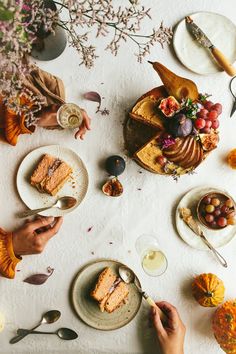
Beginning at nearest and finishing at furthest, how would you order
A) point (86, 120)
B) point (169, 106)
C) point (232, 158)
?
point (169, 106)
point (86, 120)
point (232, 158)

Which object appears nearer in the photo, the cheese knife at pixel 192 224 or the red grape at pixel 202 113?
the red grape at pixel 202 113

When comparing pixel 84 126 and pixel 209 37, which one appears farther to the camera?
pixel 209 37

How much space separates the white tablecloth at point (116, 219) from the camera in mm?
1843

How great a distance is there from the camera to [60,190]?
6.06ft

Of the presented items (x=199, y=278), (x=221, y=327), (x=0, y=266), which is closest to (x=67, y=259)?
(x=0, y=266)

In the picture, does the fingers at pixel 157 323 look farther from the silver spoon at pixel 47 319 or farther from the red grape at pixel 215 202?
the red grape at pixel 215 202

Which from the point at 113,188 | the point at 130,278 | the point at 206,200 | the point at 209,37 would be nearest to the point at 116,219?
the point at 113,188

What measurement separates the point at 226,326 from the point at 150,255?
393 millimetres

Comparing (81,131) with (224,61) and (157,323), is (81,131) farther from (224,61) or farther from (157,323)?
(157,323)

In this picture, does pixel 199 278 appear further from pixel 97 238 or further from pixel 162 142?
pixel 162 142

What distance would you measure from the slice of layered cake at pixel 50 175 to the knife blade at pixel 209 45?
2.44 ft

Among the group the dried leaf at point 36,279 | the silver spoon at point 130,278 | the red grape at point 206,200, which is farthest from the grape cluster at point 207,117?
the dried leaf at point 36,279

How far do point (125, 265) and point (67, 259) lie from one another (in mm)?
230

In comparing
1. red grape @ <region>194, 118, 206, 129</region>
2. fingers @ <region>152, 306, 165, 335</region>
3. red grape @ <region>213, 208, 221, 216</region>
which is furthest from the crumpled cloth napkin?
fingers @ <region>152, 306, 165, 335</region>
